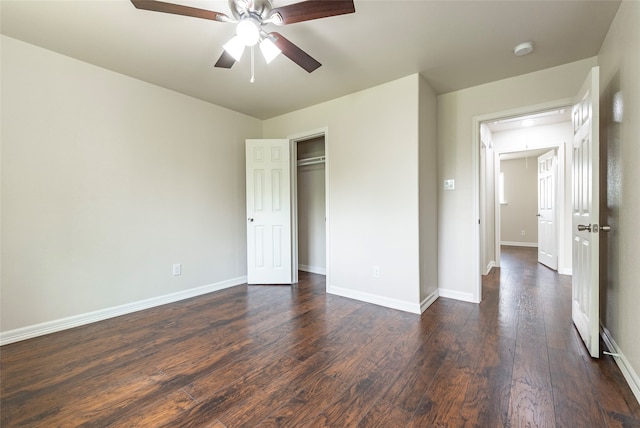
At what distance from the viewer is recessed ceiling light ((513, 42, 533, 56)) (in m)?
2.29

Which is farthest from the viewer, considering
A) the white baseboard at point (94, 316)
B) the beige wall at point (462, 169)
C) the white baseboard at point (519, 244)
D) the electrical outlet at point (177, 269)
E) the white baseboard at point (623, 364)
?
the white baseboard at point (519, 244)

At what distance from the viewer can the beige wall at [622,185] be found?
162cm

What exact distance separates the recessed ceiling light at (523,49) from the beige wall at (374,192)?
830 mm

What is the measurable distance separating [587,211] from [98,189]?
424cm

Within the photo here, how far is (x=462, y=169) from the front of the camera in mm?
3215

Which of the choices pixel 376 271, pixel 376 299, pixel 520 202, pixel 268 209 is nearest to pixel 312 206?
pixel 268 209

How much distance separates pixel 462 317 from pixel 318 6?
2844 millimetres

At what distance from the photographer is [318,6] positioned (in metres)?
1.60

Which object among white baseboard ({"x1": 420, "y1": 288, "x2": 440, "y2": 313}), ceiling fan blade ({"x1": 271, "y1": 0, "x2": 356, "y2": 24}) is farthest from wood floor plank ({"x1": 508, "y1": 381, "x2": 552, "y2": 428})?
ceiling fan blade ({"x1": 271, "y1": 0, "x2": 356, "y2": 24})

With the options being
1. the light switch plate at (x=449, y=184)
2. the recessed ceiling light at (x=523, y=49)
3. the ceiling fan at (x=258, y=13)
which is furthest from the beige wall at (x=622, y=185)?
the ceiling fan at (x=258, y=13)

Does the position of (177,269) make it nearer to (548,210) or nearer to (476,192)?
(476,192)

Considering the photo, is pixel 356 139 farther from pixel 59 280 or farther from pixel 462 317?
pixel 59 280

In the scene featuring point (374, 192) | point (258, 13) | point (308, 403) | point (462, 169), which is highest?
point (258, 13)

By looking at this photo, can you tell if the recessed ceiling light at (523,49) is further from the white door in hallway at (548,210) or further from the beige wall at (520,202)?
the beige wall at (520,202)
